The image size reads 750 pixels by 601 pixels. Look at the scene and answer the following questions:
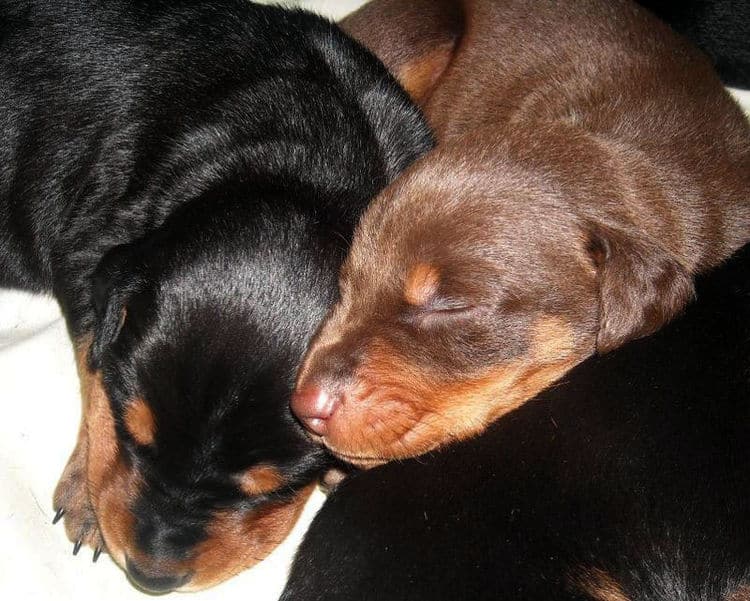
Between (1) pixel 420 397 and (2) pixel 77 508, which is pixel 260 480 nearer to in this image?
(1) pixel 420 397

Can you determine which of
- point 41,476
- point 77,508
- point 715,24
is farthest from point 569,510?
point 715,24

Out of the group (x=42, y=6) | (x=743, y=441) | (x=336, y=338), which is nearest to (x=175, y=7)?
(x=42, y=6)

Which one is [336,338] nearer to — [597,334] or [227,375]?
[227,375]

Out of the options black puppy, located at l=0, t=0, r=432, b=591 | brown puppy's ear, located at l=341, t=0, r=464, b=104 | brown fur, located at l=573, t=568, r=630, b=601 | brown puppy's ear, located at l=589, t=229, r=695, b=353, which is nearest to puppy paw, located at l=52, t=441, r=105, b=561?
black puppy, located at l=0, t=0, r=432, b=591

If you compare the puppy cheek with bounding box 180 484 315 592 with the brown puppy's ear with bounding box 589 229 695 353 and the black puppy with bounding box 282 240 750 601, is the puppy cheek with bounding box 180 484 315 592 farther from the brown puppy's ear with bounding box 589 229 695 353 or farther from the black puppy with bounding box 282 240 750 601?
the brown puppy's ear with bounding box 589 229 695 353

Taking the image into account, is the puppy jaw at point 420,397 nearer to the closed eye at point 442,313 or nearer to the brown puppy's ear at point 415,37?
the closed eye at point 442,313

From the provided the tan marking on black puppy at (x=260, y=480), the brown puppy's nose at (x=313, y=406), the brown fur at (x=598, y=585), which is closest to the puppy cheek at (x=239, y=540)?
the tan marking on black puppy at (x=260, y=480)
